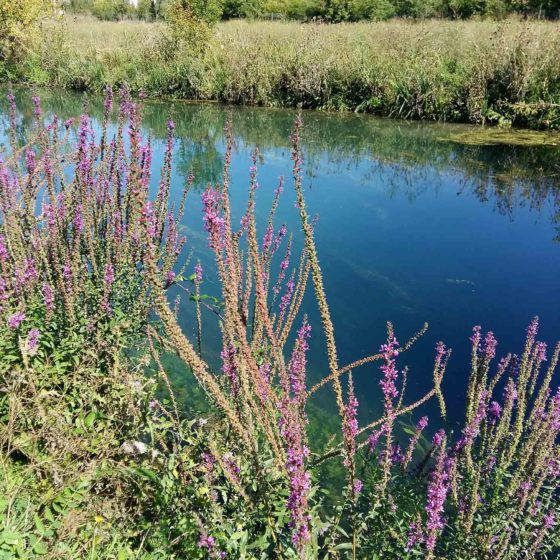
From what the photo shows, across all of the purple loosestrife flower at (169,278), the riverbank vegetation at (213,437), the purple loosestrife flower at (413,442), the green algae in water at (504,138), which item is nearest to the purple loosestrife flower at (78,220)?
the riverbank vegetation at (213,437)

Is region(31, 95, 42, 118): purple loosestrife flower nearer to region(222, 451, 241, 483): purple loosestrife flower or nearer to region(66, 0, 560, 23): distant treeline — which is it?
region(222, 451, 241, 483): purple loosestrife flower

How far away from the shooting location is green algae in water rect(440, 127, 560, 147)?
9961 millimetres

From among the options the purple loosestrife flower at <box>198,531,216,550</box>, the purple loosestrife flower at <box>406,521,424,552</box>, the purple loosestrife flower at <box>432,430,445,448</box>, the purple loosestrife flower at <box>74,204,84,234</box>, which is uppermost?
the purple loosestrife flower at <box>74,204,84,234</box>

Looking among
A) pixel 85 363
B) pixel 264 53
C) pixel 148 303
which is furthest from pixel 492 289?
pixel 264 53

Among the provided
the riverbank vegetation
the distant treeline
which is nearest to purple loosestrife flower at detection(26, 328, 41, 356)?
the riverbank vegetation

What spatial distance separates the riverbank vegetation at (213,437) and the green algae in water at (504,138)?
7.94 metres

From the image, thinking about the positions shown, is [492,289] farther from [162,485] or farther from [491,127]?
[491,127]

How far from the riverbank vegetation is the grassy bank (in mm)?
8715

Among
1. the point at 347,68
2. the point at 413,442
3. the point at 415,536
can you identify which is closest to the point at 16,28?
the point at 347,68

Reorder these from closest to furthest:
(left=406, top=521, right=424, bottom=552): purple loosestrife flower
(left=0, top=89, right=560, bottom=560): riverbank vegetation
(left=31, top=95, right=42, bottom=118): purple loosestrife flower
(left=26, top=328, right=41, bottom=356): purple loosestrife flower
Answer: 1. (left=0, top=89, right=560, bottom=560): riverbank vegetation
2. (left=406, top=521, right=424, bottom=552): purple loosestrife flower
3. (left=26, top=328, right=41, bottom=356): purple loosestrife flower
4. (left=31, top=95, right=42, bottom=118): purple loosestrife flower

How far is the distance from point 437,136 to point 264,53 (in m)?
6.40

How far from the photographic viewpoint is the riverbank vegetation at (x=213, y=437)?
160cm

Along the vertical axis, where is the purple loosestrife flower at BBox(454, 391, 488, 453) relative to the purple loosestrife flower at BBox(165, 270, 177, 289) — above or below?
below

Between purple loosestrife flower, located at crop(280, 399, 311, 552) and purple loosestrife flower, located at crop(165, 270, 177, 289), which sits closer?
purple loosestrife flower, located at crop(280, 399, 311, 552)
